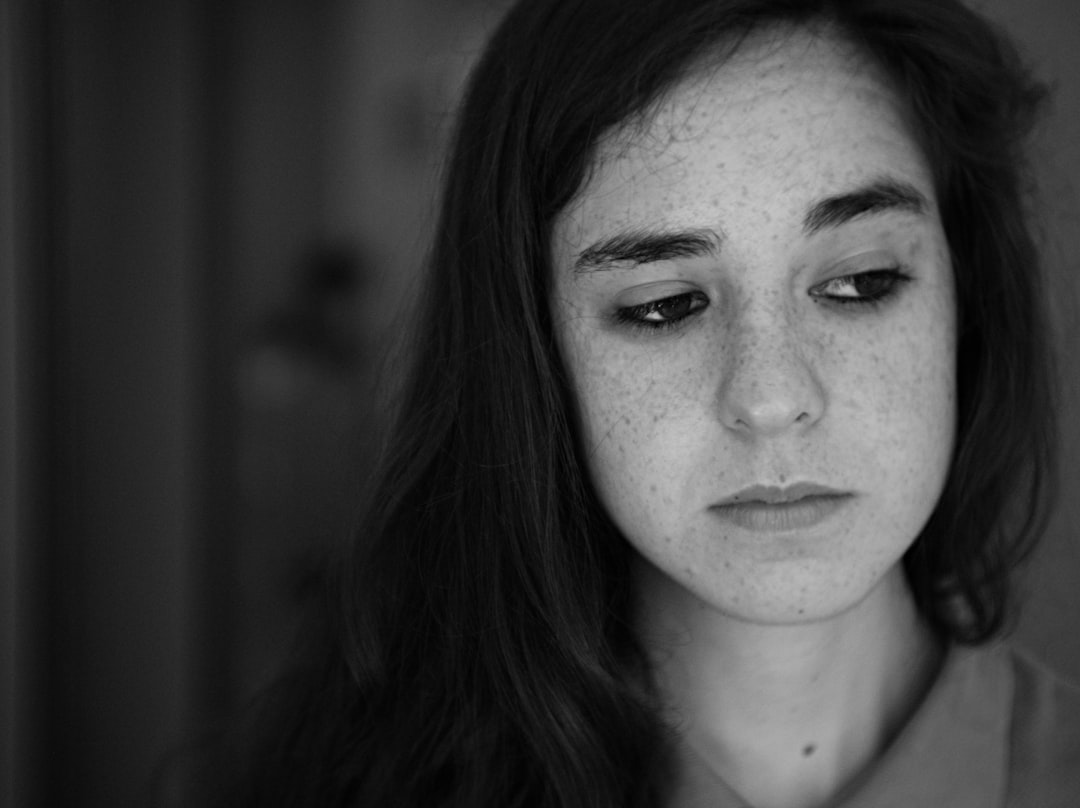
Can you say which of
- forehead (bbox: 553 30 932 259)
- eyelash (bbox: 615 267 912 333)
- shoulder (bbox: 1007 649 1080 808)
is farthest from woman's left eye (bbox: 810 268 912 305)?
shoulder (bbox: 1007 649 1080 808)

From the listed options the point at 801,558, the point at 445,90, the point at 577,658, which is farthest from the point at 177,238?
the point at 801,558

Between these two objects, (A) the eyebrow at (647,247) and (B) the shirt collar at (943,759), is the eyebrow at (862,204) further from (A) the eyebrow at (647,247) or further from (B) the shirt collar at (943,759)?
(B) the shirt collar at (943,759)

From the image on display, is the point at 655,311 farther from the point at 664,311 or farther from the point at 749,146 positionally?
the point at 749,146

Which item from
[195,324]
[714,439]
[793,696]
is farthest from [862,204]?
[195,324]

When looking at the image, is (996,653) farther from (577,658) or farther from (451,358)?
(451,358)

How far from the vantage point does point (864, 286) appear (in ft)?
3.85

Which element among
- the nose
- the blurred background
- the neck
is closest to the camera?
the nose

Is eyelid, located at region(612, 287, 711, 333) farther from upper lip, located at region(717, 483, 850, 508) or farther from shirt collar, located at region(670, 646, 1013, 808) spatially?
shirt collar, located at region(670, 646, 1013, 808)

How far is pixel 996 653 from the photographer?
1.27 metres

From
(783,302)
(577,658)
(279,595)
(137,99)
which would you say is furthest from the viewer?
(279,595)

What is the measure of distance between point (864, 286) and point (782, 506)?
27 centimetres

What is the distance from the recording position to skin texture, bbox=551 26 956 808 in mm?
1103

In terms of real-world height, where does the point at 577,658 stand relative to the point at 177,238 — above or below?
below

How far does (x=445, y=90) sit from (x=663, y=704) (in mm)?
2372
